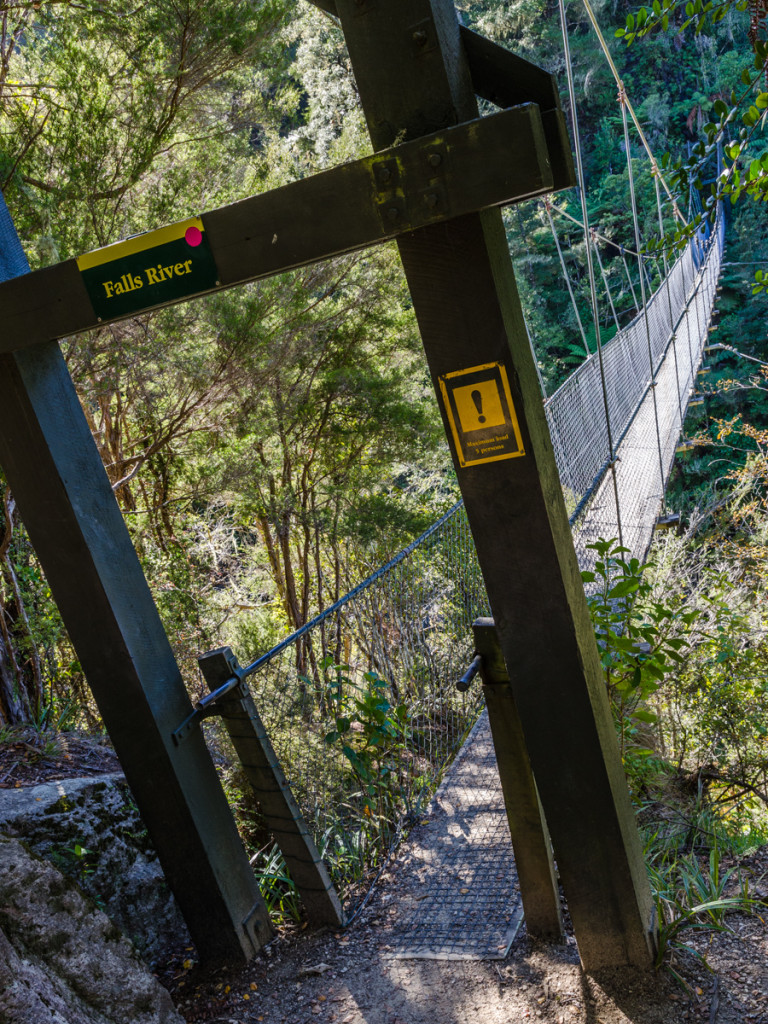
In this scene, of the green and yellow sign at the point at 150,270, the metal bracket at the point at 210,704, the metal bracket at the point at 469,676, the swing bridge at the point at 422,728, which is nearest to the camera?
the green and yellow sign at the point at 150,270

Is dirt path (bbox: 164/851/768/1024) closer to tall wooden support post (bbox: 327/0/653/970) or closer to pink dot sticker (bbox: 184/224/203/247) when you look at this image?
tall wooden support post (bbox: 327/0/653/970)

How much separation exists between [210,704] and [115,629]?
250mm

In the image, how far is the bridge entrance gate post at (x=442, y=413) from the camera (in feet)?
3.55

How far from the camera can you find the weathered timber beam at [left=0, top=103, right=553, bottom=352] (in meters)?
1.04

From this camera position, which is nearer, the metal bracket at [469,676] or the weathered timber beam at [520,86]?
the weathered timber beam at [520,86]

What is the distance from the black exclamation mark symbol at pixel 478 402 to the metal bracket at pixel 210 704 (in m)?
0.72

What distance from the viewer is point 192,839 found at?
1523mm

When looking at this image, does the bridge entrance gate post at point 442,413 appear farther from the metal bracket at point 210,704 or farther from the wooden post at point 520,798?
the wooden post at point 520,798

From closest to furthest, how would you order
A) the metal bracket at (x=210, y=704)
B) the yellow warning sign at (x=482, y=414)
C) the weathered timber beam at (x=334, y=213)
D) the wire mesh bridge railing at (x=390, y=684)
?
1. the weathered timber beam at (x=334, y=213)
2. the yellow warning sign at (x=482, y=414)
3. the metal bracket at (x=210, y=704)
4. the wire mesh bridge railing at (x=390, y=684)

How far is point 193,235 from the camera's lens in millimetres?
1241


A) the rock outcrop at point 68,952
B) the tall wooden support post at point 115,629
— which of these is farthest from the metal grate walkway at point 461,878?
the rock outcrop at point 68,952

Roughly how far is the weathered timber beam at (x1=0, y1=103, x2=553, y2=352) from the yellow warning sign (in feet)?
0.71

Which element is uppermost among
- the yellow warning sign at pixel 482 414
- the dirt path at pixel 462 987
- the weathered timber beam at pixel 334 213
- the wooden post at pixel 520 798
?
the weathered timber beam at pixel 334 213

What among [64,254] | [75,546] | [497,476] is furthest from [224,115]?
[497,476]
